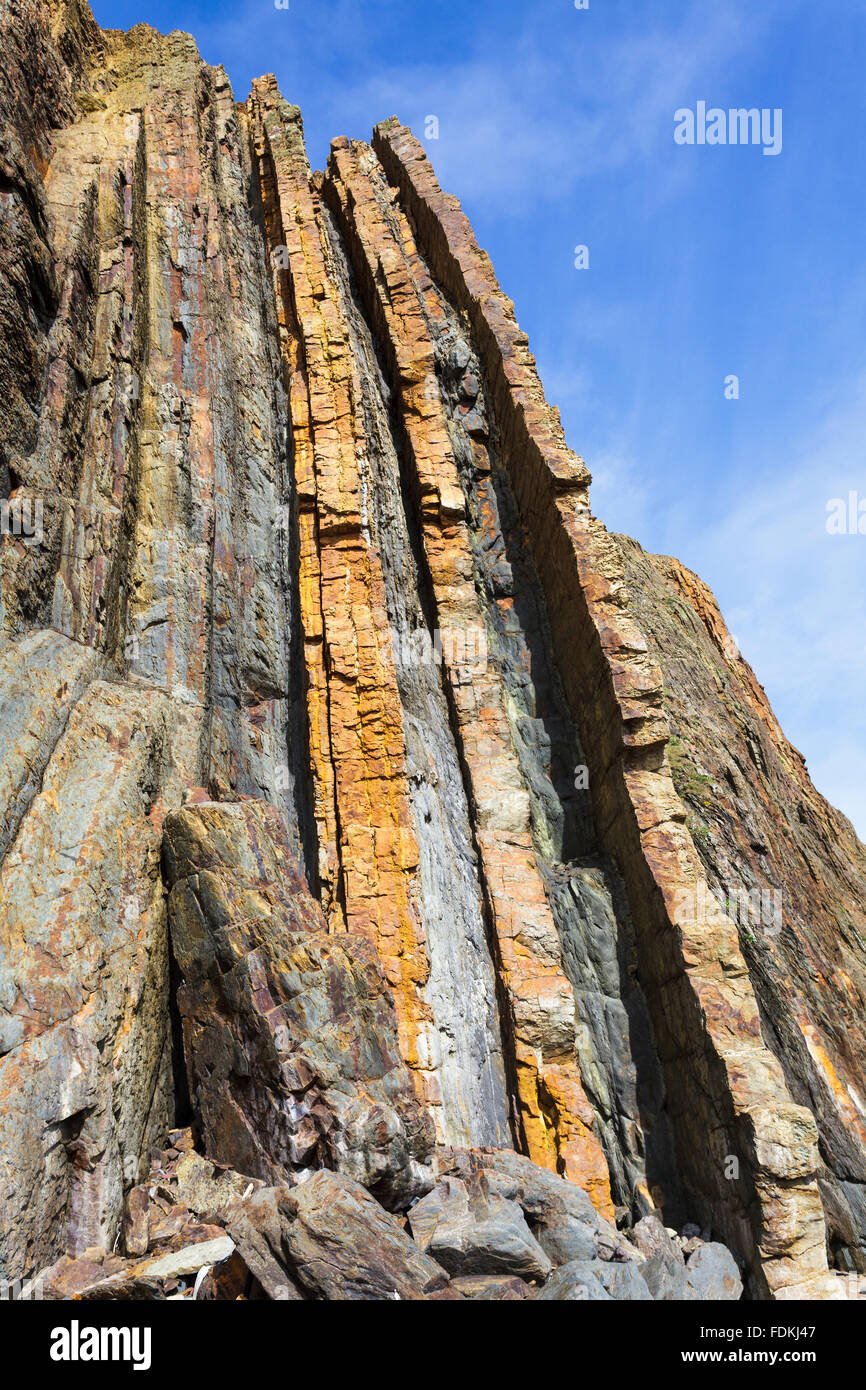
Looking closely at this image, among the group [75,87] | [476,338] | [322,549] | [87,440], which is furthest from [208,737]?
[75,87]

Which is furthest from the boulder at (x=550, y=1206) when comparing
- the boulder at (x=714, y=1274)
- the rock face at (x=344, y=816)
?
the boulder at (x=714, y=1274)

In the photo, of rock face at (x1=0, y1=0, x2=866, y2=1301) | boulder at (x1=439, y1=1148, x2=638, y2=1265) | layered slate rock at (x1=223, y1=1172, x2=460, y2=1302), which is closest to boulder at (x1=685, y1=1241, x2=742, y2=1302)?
rock face at (x1=0, y1=0, x2=866, y2=1301)

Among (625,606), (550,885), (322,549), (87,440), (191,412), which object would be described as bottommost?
(550,885)

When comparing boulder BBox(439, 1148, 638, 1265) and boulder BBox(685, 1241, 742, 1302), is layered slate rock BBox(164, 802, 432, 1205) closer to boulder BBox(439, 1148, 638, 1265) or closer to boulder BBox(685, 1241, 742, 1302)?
boulder BBox(439, 1148, 638, 1265)

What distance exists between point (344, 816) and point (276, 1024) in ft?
10.4

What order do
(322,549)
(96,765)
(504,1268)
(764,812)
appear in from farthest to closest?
(764,812) → (322,549) → (96,765) → (504,1268)

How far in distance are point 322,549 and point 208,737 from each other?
10.8ft

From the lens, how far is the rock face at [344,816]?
5.89 metres

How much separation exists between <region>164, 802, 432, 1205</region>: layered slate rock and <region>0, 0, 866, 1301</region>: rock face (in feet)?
0.11

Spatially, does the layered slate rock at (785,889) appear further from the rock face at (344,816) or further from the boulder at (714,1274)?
the boulder at (714,1274)

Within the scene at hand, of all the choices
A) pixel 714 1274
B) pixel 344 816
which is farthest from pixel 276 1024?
pixel 714 1274
